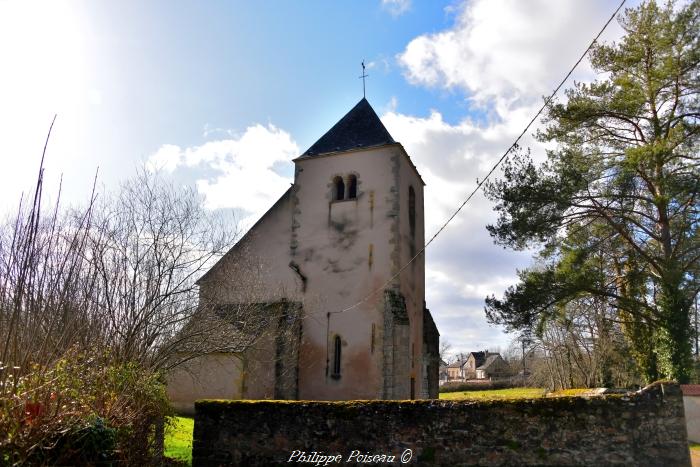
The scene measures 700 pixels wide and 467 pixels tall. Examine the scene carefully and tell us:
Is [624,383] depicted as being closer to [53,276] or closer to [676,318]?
[676,318]

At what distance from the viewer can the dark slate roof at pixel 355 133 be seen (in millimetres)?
19453

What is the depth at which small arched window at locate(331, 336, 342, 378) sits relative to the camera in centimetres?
1707

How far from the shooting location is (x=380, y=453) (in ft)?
29.1

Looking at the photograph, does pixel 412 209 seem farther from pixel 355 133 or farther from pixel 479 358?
pixel 479 358

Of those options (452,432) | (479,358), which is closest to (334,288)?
(452,432)

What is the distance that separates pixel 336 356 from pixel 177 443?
5742mm

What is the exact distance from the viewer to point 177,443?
13.4m

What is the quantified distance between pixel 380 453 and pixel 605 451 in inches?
139

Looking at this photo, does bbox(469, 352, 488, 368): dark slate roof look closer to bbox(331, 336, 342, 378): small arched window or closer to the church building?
the church building

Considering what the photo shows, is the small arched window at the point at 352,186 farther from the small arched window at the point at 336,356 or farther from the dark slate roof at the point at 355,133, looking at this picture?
the small arched window at the point at 336,356

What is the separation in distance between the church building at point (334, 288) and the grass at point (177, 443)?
6.95 ft

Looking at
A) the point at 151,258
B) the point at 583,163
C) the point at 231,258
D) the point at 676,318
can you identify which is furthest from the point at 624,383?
the point at 151,258

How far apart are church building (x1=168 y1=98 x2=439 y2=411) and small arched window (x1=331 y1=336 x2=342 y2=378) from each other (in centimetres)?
3

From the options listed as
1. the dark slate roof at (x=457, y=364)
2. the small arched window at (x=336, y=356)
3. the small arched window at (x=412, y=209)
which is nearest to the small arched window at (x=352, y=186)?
the small arched window at (x=412, y=209)
